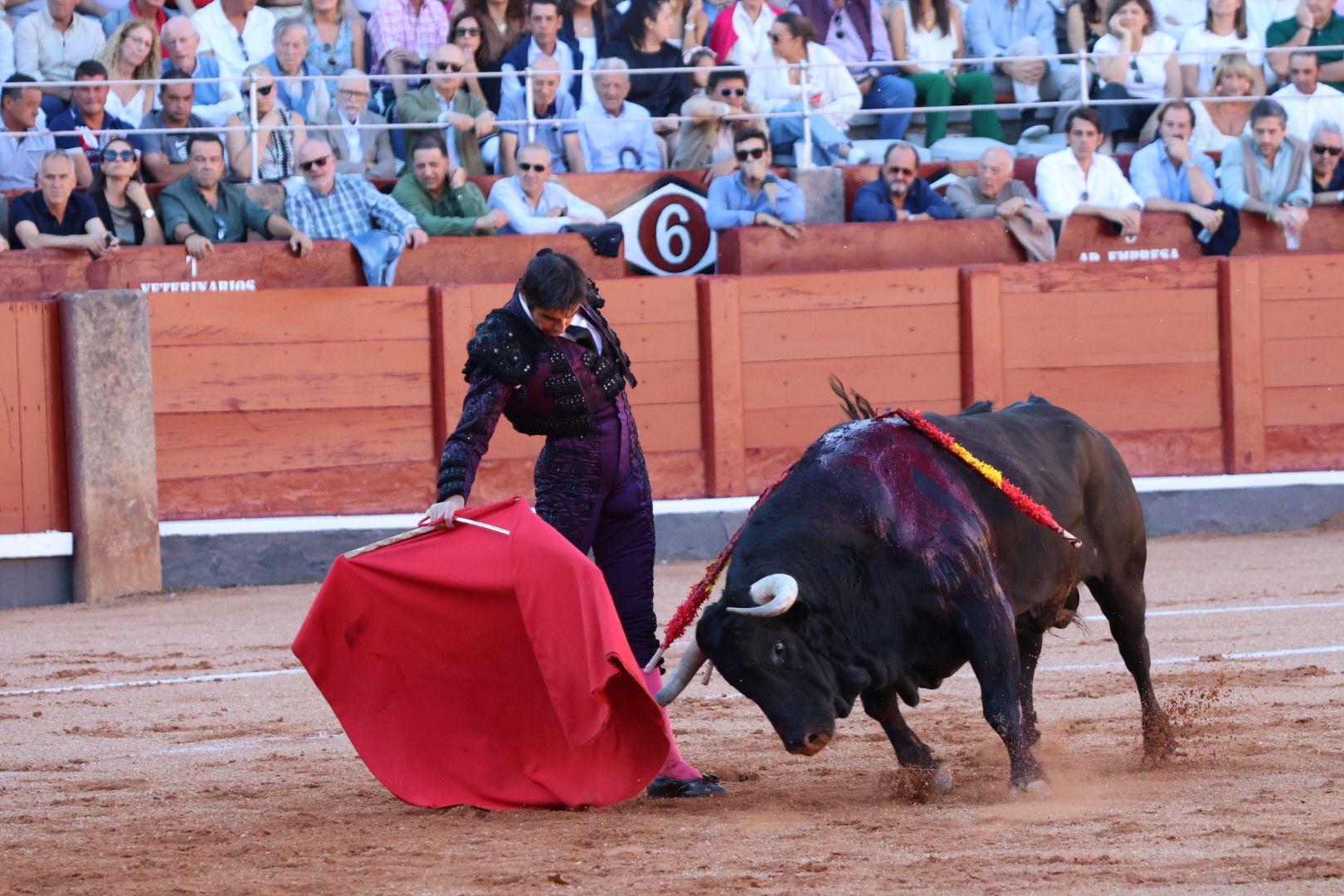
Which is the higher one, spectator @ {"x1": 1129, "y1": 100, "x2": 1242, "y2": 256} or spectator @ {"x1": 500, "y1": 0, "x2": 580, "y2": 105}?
spectator @ {"x1": 500, "y1": 0, "x2": 580, "y2": 105}

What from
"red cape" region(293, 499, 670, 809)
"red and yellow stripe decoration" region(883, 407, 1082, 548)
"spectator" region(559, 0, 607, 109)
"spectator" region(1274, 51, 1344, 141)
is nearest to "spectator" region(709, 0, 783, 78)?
"spectator" region(559, 0, 607, 109)

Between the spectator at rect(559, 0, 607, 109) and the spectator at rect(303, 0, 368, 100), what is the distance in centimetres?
106

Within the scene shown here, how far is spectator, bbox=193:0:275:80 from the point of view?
8.88 m

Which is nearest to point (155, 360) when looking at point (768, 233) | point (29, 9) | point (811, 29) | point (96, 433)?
point (96, 433)

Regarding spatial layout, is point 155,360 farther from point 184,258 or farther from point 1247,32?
point 1247,32

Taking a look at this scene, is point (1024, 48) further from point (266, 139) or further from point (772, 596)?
point (772, 596)

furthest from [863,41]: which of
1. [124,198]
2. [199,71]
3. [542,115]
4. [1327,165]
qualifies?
[124,198]

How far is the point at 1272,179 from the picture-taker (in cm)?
968

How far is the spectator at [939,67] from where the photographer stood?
9.84 meters

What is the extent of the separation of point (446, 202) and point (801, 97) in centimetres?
197

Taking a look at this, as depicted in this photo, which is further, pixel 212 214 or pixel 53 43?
pixel 53 43

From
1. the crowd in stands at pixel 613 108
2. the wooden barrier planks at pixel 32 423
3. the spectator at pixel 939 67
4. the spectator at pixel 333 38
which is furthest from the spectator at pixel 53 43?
the spectator at pixel 939 67

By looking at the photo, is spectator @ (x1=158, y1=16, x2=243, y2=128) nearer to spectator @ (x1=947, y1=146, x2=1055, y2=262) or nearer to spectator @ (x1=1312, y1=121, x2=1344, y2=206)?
spectator @ (x1=947, y1=146, x2=1055, y2=262)

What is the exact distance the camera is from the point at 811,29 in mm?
9531
